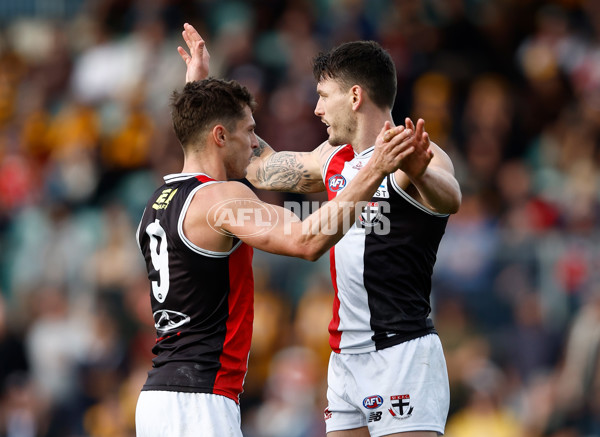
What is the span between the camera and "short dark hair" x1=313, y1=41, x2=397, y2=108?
602 centimetres

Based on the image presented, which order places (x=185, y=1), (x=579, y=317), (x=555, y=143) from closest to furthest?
(x=579, y=317), (x=555, y=143), (x=185, y=1)

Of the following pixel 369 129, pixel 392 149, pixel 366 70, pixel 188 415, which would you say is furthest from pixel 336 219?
pixel 188 415

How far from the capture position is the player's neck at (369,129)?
6051 millimetres

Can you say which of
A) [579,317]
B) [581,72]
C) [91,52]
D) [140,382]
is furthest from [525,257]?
[91,52]

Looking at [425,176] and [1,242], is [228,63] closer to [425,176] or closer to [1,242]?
[1,242]

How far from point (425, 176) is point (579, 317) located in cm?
539

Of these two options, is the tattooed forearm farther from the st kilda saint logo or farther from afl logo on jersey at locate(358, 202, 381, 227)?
the st kilda saint logo

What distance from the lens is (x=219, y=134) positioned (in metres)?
5.64

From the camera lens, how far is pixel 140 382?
37.1ft

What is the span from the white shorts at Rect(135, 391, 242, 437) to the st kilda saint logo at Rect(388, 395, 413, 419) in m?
0.94

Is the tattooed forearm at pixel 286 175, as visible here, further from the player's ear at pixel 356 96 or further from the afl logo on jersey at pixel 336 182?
the player's ear at pixel 356 96

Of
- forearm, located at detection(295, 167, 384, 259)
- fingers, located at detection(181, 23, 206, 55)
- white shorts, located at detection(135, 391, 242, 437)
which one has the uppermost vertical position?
fingers, located at detection(181, 23, 206, 55)

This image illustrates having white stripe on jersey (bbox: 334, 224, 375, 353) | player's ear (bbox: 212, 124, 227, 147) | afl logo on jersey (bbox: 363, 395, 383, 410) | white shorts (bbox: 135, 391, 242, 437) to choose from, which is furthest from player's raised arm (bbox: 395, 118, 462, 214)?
white shorts (bbox: 135, 391, 242, 437)

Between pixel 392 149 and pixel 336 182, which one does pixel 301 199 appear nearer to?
pixel 336 182
